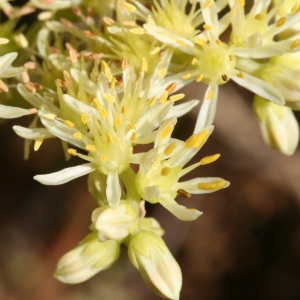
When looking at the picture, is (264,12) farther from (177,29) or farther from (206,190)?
(206,190)

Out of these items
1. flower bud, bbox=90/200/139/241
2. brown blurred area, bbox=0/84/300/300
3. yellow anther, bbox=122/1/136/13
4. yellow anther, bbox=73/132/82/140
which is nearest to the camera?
flower bud, bbox=90/200/139/241

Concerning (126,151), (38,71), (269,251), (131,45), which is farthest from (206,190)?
(269,251)

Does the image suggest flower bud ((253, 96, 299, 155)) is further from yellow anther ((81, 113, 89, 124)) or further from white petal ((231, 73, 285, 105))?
yellow anther ((81, 113, 89, 124))

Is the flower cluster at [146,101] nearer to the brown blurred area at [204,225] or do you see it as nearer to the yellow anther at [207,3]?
the yellow anther at [207,3]

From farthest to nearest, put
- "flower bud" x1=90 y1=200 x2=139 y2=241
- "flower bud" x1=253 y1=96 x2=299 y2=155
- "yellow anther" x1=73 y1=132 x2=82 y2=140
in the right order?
"flower bud" x1=253 y1=96 x2=299 y2=155, "yellow anther" x1=73 y1=132 x2=82 y2=140, "flower bud" x1=90 y1=200 x2=139 y2=241

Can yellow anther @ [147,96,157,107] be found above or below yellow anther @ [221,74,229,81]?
below

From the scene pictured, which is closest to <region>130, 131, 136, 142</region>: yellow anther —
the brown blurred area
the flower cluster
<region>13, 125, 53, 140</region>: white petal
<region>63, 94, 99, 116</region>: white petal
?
the flower cluster

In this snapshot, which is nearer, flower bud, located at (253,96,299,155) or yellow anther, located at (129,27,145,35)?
yellow anther, located at (129,27,145,35)
